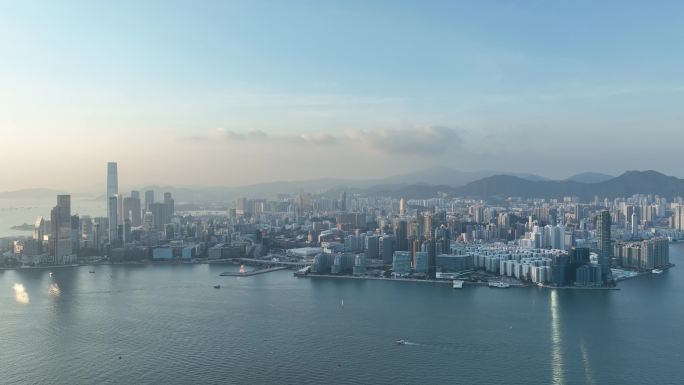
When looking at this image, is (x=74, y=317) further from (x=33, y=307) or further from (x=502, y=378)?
(x=502, y=378)

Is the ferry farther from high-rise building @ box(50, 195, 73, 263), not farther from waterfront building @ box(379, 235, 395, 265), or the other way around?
high-rise building @ box(50, 195, 73, 263)

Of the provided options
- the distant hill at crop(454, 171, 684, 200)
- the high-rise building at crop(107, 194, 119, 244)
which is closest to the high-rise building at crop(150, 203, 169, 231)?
the high-rise building at crop(107, 194, 119, 244)

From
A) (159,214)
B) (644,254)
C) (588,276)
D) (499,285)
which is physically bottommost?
(499,285)

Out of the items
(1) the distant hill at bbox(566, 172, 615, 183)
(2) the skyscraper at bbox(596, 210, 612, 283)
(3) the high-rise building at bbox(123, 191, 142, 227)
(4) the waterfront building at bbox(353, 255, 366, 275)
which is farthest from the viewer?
(1) the distant hill at bbox(566, 172, 615, 183)

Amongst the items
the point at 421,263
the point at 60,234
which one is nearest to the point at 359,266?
the point at 421,263

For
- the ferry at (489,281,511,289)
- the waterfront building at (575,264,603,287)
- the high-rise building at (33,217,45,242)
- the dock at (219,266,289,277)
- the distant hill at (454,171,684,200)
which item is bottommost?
the ferry at (489,281,511,289)

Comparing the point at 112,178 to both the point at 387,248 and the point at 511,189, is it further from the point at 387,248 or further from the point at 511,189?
the point at 511,189
